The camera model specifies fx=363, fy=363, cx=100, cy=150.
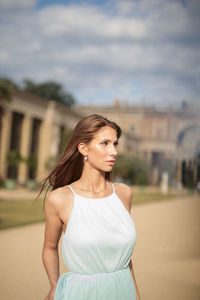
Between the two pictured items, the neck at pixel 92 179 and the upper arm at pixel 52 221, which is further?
the neck at pixel 92 179

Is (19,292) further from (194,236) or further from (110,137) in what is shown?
(194,236)

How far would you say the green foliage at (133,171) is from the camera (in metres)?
41.2

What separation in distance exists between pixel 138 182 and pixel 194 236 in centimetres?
3537

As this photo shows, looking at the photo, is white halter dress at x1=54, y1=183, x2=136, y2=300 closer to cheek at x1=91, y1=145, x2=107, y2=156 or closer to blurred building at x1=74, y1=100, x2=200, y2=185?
cheek at x1=91, y1=145, x2=107, y2=156

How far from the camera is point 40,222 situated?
36.3 ft

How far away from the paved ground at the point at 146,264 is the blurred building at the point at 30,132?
62.2 ft

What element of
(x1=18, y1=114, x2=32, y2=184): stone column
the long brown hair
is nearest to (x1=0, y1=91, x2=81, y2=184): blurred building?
(x1=18, y1=114, x2=32, y2=184): stone column

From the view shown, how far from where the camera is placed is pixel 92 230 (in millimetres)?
1942

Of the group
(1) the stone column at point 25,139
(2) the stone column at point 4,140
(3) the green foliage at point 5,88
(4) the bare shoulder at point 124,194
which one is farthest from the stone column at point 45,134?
(4) the bare shoulder at point 124,194

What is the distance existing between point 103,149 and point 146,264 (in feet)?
15.3

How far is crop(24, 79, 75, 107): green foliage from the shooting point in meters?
63.1

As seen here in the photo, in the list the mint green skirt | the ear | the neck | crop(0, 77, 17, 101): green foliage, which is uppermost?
crop(0, 77, 17, 101): green foliage

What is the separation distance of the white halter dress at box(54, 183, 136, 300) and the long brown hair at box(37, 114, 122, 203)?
0.99ft

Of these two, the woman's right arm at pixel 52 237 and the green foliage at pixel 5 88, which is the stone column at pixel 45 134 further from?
the woman's right arm at pixel 52 237
